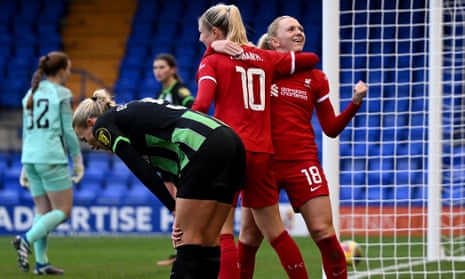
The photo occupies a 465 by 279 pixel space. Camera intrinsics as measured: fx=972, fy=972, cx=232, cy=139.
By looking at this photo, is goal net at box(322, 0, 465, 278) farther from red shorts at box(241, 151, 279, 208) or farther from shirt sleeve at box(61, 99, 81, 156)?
shirt sleeve at box(61, 99, 81, 156)

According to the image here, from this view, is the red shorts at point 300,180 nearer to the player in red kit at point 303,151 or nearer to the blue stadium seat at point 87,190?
the player in red kit at point 303,151

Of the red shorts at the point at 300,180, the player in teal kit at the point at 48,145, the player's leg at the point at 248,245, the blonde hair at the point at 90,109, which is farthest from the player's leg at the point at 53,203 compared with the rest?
the blonde hair at the point at 90,109

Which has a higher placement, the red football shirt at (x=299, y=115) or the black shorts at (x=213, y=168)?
the red football shirt at (x=299, y=115)

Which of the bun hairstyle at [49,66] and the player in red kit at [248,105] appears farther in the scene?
the bun hairstyle at [49,66]

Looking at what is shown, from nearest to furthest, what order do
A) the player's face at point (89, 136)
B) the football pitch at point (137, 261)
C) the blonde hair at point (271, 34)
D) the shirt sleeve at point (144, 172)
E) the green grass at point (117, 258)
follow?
1. the shirt sleeve at point (144, 172)
2. the player's face at point (89, 136)
3. the blonde hair at point (271, 34)
4. the football pitch at point (137, 261)
5. the green grass at point (117, 258)

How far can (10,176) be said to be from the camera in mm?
16234

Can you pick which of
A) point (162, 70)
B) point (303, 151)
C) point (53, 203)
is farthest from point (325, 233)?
point (162, 70)

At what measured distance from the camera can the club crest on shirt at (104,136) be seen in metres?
4.86

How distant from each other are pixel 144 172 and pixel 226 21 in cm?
149

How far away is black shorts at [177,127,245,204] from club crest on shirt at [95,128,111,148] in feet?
1.33

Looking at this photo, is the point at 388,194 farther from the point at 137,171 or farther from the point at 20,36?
the point at 137,171

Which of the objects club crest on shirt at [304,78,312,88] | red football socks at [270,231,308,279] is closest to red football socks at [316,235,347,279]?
red football socks at [270,231,308,279]

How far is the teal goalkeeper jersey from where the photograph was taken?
8.78 meters

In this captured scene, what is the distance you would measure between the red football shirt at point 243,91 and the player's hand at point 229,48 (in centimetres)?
4
